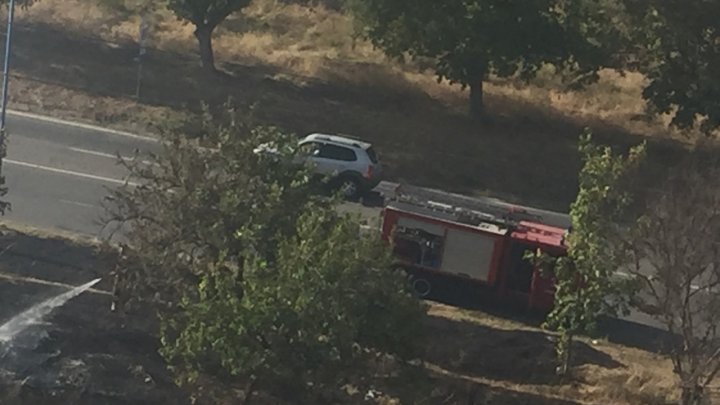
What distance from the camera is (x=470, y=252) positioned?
2256 cm

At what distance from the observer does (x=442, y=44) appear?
3388 centimetres

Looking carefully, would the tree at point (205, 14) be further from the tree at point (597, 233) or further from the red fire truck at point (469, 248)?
the tree at point (597, 233)

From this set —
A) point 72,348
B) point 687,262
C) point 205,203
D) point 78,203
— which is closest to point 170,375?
point 72,348

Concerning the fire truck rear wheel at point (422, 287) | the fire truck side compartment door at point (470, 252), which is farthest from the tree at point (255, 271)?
the fire truck rear wheel at point (422, 287)

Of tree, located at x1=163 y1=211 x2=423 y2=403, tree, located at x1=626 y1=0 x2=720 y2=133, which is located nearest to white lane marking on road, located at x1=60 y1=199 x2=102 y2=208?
tree, located at x1=163 y1=211 x2=423 y2=403

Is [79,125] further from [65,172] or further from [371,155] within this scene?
[371,155]

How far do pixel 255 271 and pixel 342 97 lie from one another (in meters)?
22.9

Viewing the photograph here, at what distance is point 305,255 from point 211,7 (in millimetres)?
22548

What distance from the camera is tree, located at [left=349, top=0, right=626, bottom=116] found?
33531 mm

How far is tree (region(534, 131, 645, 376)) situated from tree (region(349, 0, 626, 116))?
50.7ft

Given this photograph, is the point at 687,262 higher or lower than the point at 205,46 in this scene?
lower

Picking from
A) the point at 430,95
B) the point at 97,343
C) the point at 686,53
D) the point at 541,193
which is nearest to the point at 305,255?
the point at 97,343

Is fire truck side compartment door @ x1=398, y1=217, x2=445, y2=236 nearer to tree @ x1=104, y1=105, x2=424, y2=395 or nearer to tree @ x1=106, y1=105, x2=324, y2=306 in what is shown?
tree @ x1=104, y1=105, x2=424, y2=395

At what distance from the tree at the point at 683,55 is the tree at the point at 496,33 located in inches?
46.6
